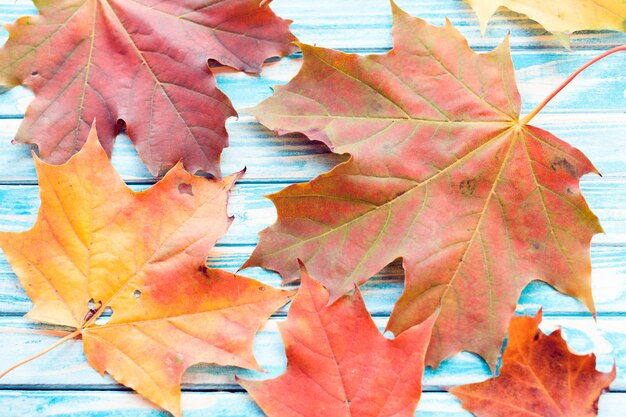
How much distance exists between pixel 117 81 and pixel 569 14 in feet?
2.26

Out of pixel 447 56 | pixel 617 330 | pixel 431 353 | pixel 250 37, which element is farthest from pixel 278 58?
pixel 617 330

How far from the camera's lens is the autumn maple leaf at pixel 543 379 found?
30.6 inches

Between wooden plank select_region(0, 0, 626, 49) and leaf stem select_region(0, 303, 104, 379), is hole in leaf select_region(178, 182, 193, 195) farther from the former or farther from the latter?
wooden plank select_region(0, 0, 626, 49)

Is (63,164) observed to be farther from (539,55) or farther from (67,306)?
(539,55)

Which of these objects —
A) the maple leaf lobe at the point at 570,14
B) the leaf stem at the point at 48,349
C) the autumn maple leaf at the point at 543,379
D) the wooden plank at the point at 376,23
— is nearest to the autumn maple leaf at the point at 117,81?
the wooden plank at the point at 376,23

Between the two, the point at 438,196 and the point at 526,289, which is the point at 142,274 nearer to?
the point at 438,196

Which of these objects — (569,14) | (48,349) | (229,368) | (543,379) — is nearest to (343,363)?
(229,368)

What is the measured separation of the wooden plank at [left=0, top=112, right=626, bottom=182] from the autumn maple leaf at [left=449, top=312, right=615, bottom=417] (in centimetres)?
30

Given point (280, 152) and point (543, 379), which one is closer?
point (543, 379)

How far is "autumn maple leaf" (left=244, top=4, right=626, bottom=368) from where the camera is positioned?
31.2 inches

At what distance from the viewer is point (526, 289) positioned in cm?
85

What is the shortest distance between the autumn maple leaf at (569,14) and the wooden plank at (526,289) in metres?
0.34

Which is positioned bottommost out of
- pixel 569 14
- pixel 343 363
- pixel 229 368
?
pixel 229 368

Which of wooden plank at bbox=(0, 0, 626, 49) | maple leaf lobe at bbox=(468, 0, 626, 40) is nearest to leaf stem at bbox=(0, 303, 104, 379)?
wooden plank at bbox=(0, 0, 626, 49)
